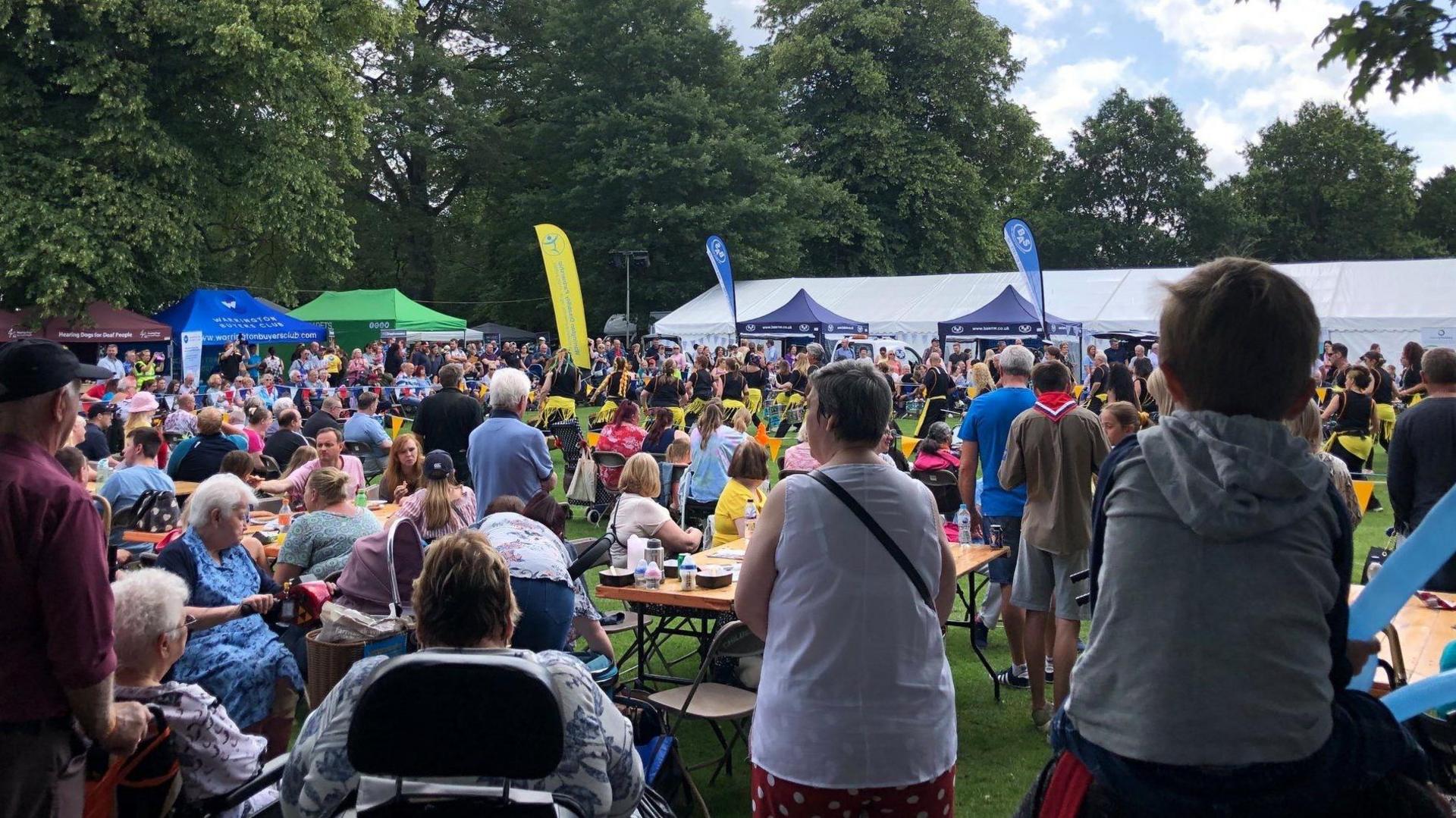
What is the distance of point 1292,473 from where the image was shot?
1460mm

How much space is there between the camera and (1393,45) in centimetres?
314

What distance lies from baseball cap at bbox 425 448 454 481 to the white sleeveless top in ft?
10.1

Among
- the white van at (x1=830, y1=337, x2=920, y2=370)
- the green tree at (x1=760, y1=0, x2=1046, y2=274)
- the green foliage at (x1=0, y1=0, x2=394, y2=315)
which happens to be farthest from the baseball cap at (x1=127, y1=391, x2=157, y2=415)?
the green tree at (x1=760, y1=0, x2=1046, y2=274)

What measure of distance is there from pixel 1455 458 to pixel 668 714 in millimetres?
3712

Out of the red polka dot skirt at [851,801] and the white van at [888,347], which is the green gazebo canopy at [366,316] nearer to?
the white van at [888,347]

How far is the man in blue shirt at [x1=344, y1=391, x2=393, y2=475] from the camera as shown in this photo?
10609 mm

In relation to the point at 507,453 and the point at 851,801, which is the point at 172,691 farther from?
the point at 507,453

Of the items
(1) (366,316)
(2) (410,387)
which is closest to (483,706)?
(2) (410,387)

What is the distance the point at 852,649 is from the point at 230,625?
2826 millimetres

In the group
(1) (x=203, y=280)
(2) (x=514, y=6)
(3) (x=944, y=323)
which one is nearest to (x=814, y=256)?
(2) (x=514, y=6)

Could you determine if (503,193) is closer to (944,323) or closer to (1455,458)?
(944,323)

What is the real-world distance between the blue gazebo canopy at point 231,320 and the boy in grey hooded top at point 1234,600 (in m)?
26.2

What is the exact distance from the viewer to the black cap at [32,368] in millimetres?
2490

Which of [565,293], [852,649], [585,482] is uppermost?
[565,293]
